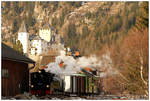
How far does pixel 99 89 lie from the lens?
35.9 metres

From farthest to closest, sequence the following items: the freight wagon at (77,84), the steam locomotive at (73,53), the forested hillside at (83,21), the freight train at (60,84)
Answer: the forested hillside at (83,21)
the steam locomotive at (73,53)
the freight wagon at (77,84)
the freight train at (60,84)

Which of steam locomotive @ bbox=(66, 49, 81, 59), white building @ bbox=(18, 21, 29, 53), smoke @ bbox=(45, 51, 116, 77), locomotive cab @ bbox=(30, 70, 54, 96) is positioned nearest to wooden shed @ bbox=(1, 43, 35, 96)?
locomotive cab @ bbox=(30, 70, 54, 96)

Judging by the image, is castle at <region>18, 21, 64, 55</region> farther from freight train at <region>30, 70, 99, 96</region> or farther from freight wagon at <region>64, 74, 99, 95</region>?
freight wagon at <region>64, 74, 99, 95</region>

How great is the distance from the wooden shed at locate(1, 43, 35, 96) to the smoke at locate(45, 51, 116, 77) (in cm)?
537

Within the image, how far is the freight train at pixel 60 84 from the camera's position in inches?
936

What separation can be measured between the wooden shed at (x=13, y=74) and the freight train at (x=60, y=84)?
27.2 inches

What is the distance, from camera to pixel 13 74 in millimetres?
22047

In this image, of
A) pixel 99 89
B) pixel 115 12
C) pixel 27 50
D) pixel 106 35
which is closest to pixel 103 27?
pixel 106 35

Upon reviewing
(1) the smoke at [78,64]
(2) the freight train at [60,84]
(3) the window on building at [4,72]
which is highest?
(1) the smoke at [78,64]

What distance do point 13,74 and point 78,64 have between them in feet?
51.0

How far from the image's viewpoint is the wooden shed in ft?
67.1

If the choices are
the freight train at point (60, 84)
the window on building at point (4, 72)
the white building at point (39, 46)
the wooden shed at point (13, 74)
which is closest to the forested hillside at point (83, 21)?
the white building at point (39, 46)

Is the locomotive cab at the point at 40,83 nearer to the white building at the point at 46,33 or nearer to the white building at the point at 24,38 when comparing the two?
the white building at the point at 24,38

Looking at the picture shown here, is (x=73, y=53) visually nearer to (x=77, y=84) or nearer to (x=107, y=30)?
(x=107, y=30)
